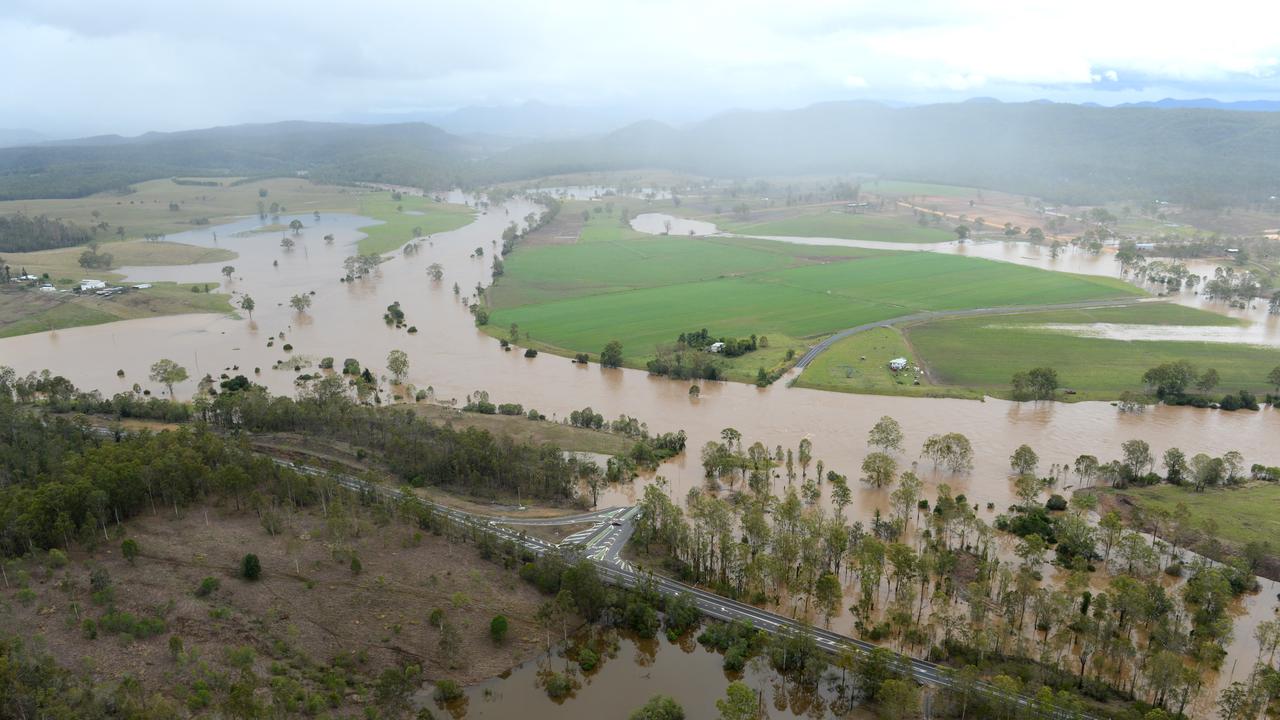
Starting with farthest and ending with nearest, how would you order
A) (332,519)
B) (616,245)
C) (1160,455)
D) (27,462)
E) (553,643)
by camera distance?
(616,245), (1160,455), (27,462), (332,519), (553,643)

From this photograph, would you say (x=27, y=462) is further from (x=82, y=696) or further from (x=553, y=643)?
(x=553, y=643)

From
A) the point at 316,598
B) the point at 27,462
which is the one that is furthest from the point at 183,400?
the point at 316,598

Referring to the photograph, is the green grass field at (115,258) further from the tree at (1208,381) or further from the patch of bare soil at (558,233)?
the tree at (1208,381)

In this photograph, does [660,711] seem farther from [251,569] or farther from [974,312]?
[974,312]

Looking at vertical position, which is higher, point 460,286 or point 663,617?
point 460,286

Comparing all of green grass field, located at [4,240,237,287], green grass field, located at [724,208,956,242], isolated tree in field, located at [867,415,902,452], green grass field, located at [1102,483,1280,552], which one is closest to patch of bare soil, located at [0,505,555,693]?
isolated tree in field, located at [867,415,902,452]

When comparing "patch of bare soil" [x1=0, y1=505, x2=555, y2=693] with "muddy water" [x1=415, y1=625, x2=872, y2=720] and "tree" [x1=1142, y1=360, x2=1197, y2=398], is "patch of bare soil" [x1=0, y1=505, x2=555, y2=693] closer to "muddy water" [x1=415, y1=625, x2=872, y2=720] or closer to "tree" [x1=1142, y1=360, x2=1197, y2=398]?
"muddy water" [x1=415, y1=625, x2=872, y2=720]

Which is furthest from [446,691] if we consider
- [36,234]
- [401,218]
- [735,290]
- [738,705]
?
[401,218]
